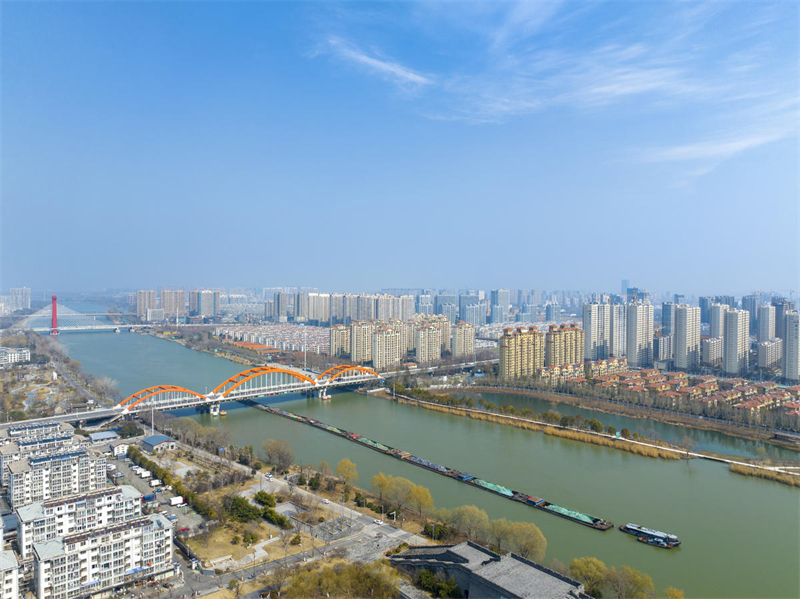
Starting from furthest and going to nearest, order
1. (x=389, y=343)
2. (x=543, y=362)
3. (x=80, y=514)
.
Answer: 1. (x=389, y=343)
2. (x=543, y=362)
3. (x=80, y=514)

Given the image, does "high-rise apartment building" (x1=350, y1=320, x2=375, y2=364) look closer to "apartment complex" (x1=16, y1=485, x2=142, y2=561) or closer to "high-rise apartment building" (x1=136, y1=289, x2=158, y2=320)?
"apartment complex" (x1=16, y1=485, x2=142, y2=561)

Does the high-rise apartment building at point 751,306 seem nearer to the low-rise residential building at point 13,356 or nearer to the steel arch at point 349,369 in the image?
the steel arch at point 349,369

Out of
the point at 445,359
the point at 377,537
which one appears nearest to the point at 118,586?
the point at 377,537

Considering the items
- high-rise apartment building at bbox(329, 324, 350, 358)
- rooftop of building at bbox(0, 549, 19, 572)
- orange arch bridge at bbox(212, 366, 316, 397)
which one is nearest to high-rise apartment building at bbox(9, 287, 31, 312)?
high-rise apartment building at bbox(329, 324, 350, 358)

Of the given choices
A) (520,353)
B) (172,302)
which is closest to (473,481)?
(520,353)

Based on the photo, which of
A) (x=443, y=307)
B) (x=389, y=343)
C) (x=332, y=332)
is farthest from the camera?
(x=443, y=307)

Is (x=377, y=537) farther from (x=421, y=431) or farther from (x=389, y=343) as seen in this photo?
(x=389, y=343)
